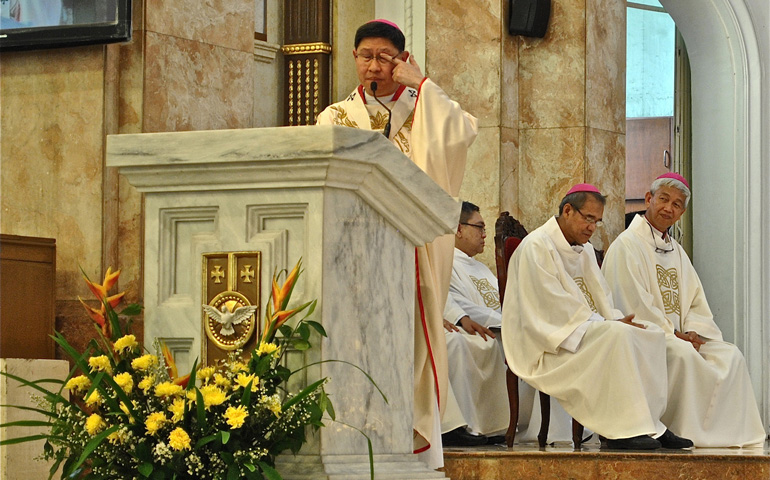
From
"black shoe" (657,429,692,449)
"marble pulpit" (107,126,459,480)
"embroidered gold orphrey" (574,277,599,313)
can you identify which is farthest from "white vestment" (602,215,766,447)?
"marble pulpit" (107,126,459,480)

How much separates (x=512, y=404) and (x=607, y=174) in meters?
2.63

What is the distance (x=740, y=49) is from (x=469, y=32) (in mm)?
2225

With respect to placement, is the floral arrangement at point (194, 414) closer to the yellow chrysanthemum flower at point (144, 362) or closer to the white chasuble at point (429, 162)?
the yellow chrysanthemum flower at point (144, 362)

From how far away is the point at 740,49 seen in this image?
28.9ft

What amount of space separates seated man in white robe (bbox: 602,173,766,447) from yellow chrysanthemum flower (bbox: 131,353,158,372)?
460 centimetres

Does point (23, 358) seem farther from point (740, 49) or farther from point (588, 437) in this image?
point (740, 49)

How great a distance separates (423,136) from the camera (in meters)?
3.57

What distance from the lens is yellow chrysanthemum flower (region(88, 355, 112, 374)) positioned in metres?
2.57

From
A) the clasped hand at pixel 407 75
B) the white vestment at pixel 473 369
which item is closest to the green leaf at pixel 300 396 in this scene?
the clasped hand at pixel 407 75

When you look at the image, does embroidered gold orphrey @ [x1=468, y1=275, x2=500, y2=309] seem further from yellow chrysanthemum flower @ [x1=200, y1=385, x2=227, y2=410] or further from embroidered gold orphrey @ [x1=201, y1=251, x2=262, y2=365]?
yellow chrysanthemum flower @ [x1=200, y1=385, x2=227, y2=410]

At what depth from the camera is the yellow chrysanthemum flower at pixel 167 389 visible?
2.48 meters

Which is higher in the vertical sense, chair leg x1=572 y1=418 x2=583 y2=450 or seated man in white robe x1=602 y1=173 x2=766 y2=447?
seated man in white robe x1=602 y1=173 x2=766 y2=447

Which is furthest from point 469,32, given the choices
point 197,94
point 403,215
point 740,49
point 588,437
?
point 403,215

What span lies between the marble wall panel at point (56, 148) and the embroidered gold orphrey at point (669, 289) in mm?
4042
